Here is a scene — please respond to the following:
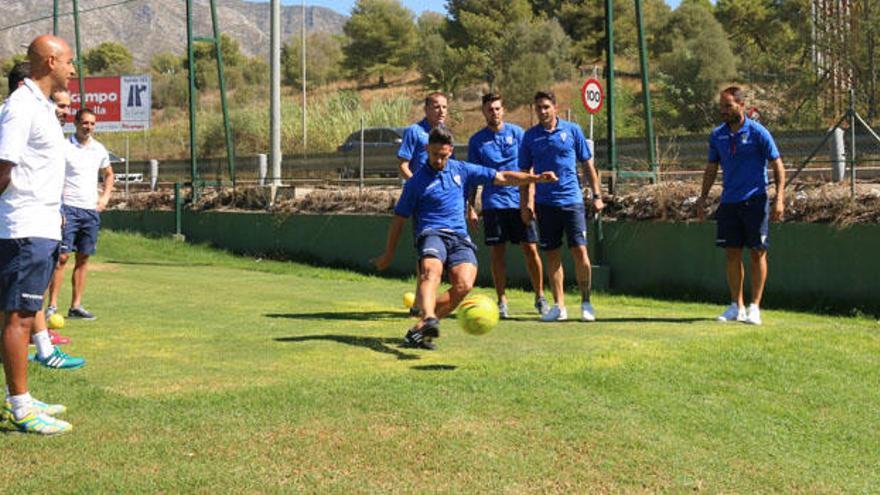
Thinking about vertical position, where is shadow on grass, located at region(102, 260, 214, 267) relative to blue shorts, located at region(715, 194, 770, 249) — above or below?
below

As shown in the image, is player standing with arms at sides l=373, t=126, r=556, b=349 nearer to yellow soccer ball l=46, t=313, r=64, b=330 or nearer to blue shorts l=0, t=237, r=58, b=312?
yellow soccer ball l=46, t=313, r=64, b=330

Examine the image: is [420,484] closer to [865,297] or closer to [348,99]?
[865,297]

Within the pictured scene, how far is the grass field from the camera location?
5.18 metres

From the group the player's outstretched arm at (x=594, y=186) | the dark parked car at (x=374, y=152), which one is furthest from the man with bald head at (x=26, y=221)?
the dark parked car at (x=374, y=152)

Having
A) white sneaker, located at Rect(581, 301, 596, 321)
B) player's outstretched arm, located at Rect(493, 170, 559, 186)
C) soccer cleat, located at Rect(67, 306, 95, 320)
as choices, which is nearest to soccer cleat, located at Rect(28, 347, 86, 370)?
soccer cleat, located at Rect(67, 306, 95, 320)

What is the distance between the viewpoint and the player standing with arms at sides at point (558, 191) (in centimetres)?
980

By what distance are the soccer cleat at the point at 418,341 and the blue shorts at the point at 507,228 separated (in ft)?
8.18

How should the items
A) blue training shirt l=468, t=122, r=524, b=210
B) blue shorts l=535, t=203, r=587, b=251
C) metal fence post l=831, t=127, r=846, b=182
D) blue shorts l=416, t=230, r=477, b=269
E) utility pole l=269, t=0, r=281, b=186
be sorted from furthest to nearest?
utility pole l=269, t=0, r=281, b=186, metal fence post l=831, t=127, r=846, b=182, blue training shirt l=468, t=122, r=524, b=210, blue shorts l=535, t=203, r=587, b=251, blue shorts l=416, t=230, r=477, b=269

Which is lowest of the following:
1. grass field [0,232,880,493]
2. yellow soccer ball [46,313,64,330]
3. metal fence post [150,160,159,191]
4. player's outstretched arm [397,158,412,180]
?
grass field [0,232,880,493]

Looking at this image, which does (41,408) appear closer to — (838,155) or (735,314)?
(735,314)

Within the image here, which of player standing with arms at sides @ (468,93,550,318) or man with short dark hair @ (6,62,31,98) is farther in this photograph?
player standing with arms at sides @ (468,93,550,318)

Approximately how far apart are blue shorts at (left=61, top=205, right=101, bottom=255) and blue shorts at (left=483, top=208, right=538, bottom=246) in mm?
3627

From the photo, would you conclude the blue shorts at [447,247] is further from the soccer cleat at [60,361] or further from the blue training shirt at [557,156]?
the soccer cleat at [60,361]

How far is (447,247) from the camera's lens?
8.17 metres
